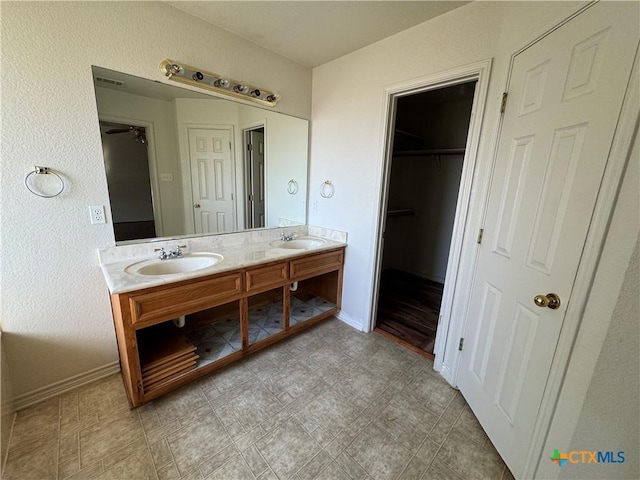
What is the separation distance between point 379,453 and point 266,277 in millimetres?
1288

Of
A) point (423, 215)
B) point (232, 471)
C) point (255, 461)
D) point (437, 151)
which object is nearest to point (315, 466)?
point (255, 461)

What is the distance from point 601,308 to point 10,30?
9.37 feet

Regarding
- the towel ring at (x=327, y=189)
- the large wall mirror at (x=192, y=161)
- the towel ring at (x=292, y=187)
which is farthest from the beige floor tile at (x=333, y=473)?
the towel ring at (x=292, y=187)

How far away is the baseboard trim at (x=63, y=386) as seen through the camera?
1533mm

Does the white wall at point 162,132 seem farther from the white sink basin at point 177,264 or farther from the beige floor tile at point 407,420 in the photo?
the beige floor tile at point 407,420

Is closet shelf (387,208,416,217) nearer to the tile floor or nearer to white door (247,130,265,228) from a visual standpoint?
white door (247,130,265,228)

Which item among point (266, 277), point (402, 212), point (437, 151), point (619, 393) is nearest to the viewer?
point (619, 393)

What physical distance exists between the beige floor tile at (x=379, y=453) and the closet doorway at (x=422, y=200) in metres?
1.28

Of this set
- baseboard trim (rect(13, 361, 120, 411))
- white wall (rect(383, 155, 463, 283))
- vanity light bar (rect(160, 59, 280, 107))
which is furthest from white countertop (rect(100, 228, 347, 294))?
white wall (rect(383, 155, 463, 283))

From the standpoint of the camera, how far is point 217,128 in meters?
2.16

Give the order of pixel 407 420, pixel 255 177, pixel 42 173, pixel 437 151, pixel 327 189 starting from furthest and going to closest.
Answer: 1. pixel 437 151
2. pixel 327 189
3. pixel 255 177
4. pixel 407 420
5. pixel 42 173

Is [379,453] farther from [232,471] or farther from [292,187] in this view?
[292,187]

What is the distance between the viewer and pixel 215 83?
1915 mm

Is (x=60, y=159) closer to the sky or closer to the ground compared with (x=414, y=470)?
closer to the sky
